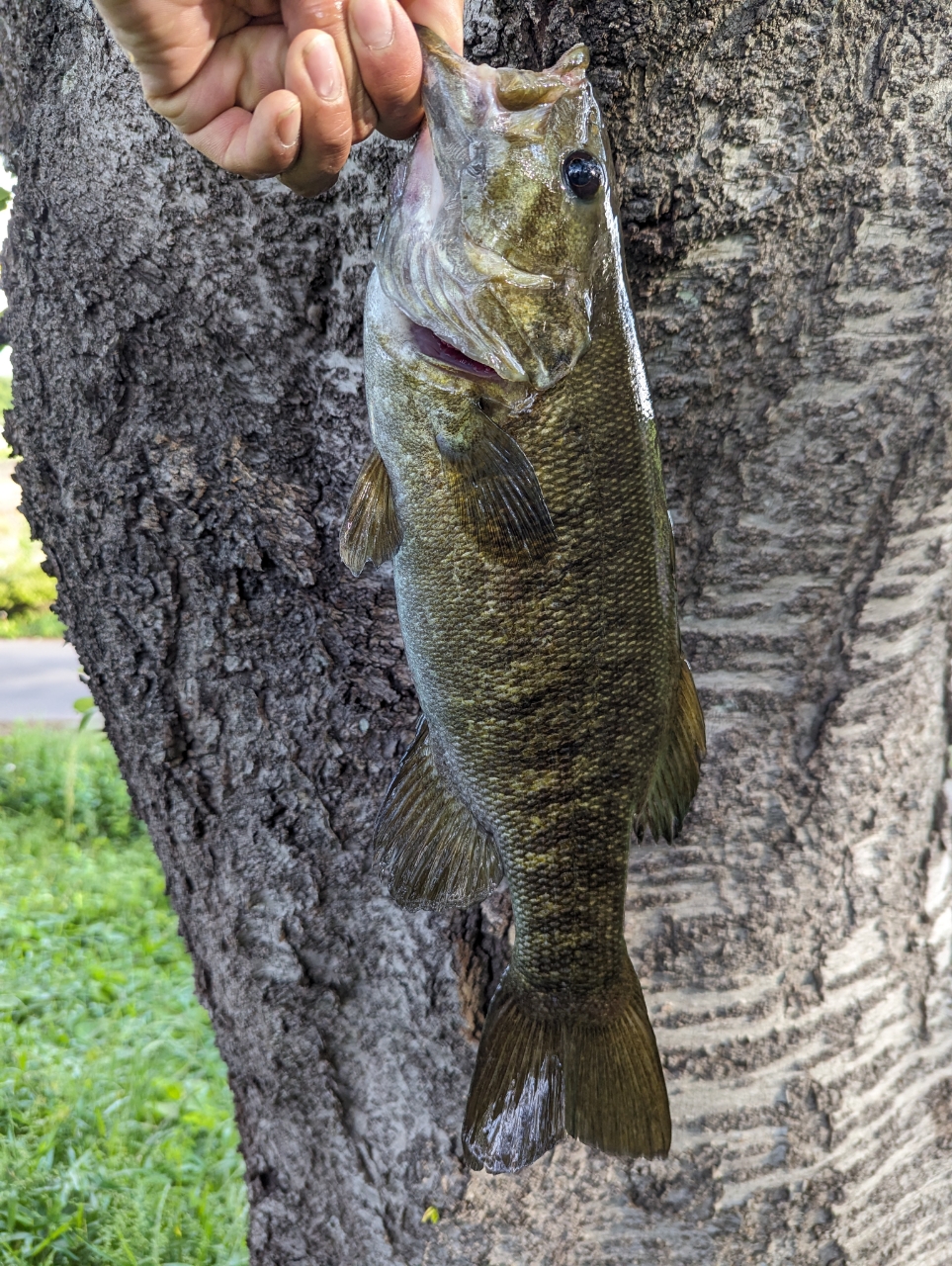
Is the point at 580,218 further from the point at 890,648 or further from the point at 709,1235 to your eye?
the point at 709,1235

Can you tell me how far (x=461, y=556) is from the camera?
1.56 m

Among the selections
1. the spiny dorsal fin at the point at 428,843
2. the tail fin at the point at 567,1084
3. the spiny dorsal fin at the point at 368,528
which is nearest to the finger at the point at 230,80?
the spiny dorsal fin at the point at 368,528

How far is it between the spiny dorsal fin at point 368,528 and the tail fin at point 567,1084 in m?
0.80

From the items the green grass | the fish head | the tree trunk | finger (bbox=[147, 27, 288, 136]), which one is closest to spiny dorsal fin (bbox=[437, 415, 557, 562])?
the fish head

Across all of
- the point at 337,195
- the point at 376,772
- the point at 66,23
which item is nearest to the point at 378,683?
the point at 376,772

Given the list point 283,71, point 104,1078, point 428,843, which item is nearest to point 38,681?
point 104,1078

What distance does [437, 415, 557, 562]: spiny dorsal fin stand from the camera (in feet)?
4.84

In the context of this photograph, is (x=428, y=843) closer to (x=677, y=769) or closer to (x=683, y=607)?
(x=677, y=769)

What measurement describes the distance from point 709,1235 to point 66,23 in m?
2.68

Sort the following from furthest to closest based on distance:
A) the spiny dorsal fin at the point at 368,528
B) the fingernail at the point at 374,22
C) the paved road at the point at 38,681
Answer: the paved road at the point at 38,681
the spiny dorsal fin at the point at 368,528
the fingernail at the point at 374,22

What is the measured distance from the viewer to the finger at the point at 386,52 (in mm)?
1344

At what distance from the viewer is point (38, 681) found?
1253 cm

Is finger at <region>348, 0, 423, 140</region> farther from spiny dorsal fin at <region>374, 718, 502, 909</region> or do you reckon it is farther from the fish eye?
spiny dorsal fin at <region>374, 718, 502, 909</region>

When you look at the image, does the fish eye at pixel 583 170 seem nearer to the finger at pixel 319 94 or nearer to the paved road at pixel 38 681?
the finger at pixel 319 94
